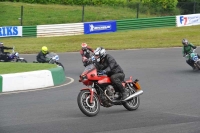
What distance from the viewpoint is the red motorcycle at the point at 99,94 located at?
36.5 ft

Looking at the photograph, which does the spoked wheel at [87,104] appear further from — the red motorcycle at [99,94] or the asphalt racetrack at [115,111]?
the asphalt racetrack at [115,111]

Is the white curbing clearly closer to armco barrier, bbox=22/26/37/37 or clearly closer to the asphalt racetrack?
the asphalt racetrack

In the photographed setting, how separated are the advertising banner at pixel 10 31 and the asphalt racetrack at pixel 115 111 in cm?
1786

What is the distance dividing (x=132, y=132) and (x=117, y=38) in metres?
28.0

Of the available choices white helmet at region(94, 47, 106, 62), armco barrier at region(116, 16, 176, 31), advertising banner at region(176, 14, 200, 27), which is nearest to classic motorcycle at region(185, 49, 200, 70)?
white helmet at region(94, 47, 106, 62)

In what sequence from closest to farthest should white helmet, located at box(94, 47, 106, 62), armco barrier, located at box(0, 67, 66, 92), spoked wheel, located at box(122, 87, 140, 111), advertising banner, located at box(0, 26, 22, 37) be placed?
white helmet, located at box(94, 47, 106, 62), spoked wheel, located at box(122, 87, 140, 111), armco barrier, located at box(0, 67, 66, 92), advertising banner, located at box(0, 26, 22, 37)

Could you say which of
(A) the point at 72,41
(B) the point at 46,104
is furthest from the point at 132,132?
(A) the point at 72,41

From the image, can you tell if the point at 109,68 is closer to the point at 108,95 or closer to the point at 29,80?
the point at 108,95

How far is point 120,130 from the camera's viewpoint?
31.1ft

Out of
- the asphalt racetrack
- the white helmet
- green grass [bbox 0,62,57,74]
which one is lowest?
the asphalt racetrack

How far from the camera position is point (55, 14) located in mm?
47250

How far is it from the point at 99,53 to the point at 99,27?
28358 millimetres

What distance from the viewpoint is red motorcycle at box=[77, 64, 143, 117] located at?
11133mm

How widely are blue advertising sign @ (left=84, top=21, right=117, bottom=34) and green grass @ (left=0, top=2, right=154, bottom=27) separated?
562cm
